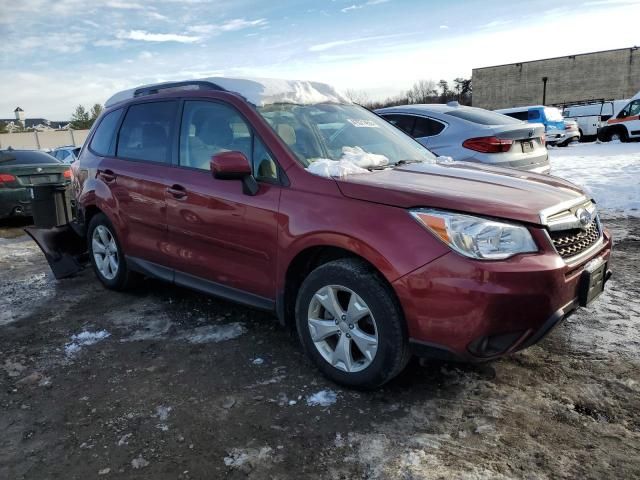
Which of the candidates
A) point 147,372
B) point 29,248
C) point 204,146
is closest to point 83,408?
point 147,372

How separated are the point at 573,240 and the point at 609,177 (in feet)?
28.2

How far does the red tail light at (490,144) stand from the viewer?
6.37m

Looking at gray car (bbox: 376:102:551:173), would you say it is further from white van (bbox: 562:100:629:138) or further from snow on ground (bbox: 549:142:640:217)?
white van (bbox: 562:100:629:138)

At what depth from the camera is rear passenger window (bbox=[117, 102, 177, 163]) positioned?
13.8ft

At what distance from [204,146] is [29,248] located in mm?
4957

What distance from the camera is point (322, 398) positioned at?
2.98 m

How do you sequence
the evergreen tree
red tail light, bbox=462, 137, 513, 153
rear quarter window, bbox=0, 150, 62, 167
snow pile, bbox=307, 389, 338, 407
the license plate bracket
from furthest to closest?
the evergreen tree < rear quarter window, bbox=0, 150, 62, 167 < red tail light, bbox=462, 137, 513, 153 < snow pile, bbox=307, 389, 338, 407 < the license plate bracket

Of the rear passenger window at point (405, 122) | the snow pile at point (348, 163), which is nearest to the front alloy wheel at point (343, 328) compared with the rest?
the snow pile at point (348, 163)

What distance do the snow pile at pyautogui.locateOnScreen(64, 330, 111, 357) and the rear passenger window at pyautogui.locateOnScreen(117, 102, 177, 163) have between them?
56.6 inches

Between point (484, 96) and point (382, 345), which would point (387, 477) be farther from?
point (484, 96)

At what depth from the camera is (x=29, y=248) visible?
7.48 meters

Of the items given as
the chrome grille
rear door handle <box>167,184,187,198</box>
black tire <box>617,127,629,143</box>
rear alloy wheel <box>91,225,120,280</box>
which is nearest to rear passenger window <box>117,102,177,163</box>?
rear door handle <box>167,184,187,198</box>

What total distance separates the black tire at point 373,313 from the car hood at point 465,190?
0.41 meters

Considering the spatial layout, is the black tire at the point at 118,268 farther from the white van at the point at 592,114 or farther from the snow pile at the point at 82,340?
the white van at the point at 592,114
